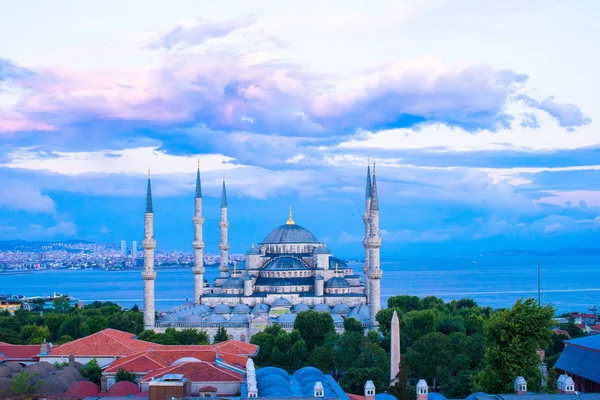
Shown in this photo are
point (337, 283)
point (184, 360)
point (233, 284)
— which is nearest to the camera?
point (184, 360)

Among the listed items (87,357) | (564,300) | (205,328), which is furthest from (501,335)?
(564,300)

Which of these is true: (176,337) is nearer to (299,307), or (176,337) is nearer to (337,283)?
(299,307)

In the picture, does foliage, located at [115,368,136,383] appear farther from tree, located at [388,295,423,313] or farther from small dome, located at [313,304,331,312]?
tree, located at [388,295,423,313]

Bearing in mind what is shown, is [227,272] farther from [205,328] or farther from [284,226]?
[205,328]

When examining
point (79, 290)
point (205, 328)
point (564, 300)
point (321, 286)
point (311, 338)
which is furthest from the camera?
point (79, 290)

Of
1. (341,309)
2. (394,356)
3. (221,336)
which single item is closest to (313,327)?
(221,336)

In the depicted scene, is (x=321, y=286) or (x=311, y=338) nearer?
(x=311, y=338)

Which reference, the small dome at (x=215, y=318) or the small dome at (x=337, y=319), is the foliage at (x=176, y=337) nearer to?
the small dome at (x=215, y=318)
